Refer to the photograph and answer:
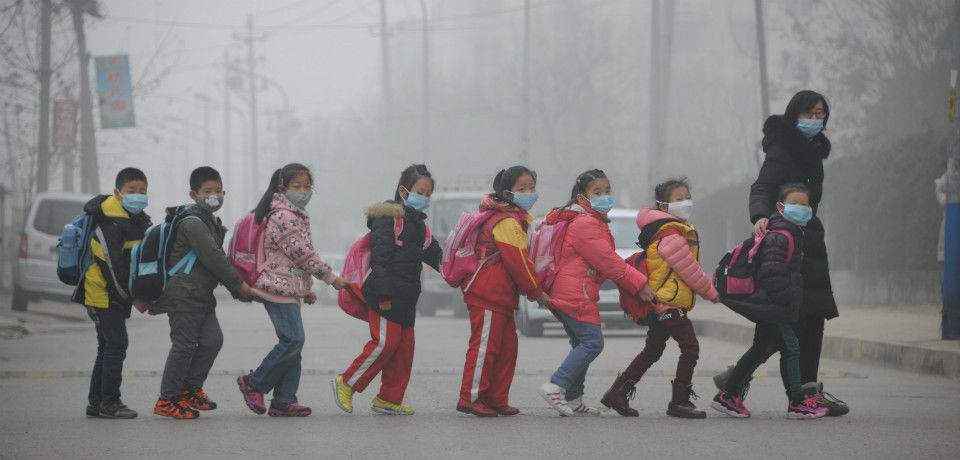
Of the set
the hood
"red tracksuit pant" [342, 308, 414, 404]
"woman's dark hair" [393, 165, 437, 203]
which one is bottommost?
"red tracksuit pant" [342, 308, 414, 404]

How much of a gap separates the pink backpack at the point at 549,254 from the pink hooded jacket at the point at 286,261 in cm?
127

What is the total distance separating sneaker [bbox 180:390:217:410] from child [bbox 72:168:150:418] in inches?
12.7

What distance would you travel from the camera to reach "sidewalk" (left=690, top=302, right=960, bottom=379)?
11664 mm

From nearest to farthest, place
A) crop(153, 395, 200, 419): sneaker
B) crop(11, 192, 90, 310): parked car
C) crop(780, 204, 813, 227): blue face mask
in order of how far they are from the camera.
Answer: crop(780, 204, 813, 227): blue face mask → crop(153, 395, 200, 419): sneaker → crop(11, 192, 90, 310): parked car

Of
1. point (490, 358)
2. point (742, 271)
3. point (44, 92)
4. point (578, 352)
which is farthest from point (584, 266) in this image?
point (44, 92)

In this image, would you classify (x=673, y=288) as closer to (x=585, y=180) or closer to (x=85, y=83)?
(x=585, y=180)

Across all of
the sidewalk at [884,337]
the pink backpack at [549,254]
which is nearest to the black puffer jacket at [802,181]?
the pink backpack at [549,254]

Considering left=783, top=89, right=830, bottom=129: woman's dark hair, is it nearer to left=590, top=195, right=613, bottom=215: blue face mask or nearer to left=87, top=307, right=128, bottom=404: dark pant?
left=590, top=195, right=613, bottom=215: blue face mask

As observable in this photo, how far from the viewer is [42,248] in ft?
71.5

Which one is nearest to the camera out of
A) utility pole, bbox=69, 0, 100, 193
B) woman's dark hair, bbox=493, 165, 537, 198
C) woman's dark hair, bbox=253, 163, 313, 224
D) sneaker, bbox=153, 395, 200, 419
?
sneaker, bbox=153, 395, 200, 419

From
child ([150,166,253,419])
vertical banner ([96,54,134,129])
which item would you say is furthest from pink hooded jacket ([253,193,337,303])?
vertical banner ([96,54,134,129])

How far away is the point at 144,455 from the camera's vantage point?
A: 21.4ft

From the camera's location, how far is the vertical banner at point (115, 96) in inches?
1219

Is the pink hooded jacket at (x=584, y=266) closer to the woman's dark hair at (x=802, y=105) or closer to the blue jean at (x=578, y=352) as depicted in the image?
the blue jean at (x=578, y=352)
